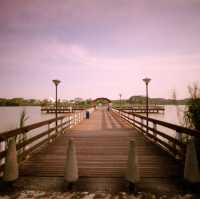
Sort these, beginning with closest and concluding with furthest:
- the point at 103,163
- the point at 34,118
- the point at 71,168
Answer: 1. the point at 71,168
2. the point at 103,163
3. the point at 34,118

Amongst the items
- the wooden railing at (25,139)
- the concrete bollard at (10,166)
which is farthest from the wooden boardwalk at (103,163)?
the concrete bollard at (10,166)

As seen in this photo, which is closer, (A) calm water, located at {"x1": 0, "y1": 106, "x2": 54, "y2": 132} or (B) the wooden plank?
(B) the wooden plank

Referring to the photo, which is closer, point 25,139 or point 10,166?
point 10,166

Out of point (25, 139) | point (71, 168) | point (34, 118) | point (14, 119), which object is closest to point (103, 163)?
point (71, 168)

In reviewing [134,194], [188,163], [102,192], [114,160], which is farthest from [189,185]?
[114,160]

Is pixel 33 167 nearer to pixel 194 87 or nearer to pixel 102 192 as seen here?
pixel 102 192

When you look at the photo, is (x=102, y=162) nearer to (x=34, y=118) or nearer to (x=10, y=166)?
(x=10, y=166)

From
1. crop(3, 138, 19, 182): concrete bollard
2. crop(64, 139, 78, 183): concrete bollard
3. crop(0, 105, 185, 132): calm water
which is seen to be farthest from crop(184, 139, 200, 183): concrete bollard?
crop(3, 138, 19, 182): concrete bollard

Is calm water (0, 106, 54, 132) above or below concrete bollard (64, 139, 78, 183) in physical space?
below

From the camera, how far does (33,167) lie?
15.3ft

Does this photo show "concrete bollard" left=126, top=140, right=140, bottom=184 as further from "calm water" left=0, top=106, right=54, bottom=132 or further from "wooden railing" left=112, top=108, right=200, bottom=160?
"calm water" left=0, top=106, right=54, bottom=132

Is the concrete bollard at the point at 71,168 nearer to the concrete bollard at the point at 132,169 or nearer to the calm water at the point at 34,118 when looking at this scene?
the concrete bollard at the point at 132,169

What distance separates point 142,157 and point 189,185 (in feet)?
6.87

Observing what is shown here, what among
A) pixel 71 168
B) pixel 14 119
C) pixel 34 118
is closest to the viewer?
pixel 71 168
